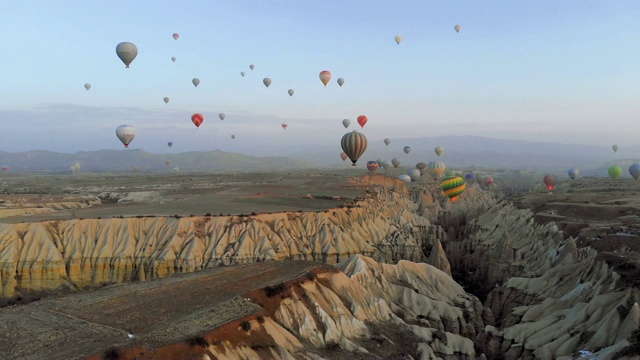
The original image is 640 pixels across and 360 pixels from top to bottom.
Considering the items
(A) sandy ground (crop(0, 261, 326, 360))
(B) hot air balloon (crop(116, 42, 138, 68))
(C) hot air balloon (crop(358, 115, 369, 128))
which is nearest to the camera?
(A) sandy ground (crop(0, 261, 326, 360))

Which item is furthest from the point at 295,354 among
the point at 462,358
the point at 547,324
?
the point at 547,324

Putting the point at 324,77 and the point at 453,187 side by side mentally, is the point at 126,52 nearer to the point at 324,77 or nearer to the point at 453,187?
the point at 324,77

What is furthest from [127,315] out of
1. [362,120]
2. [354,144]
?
[362,120]

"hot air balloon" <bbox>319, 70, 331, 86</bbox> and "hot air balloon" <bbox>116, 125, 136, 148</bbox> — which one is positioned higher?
"hot air balloon" <bbox>319, 70, 331, 86</bbox>

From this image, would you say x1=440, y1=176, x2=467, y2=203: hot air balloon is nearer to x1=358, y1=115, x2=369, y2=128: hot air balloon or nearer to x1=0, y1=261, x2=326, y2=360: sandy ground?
x1=358, y1=115, x2=369, y2=128: hot air balloon

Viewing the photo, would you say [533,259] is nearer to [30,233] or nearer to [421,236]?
[421,236]

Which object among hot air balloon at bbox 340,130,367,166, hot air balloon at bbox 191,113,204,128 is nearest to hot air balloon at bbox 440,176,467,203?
hot air balloon at bbox 340,130,367,166

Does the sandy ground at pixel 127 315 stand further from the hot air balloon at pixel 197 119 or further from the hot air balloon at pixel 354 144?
the hot air balloon at pixel 197 119
